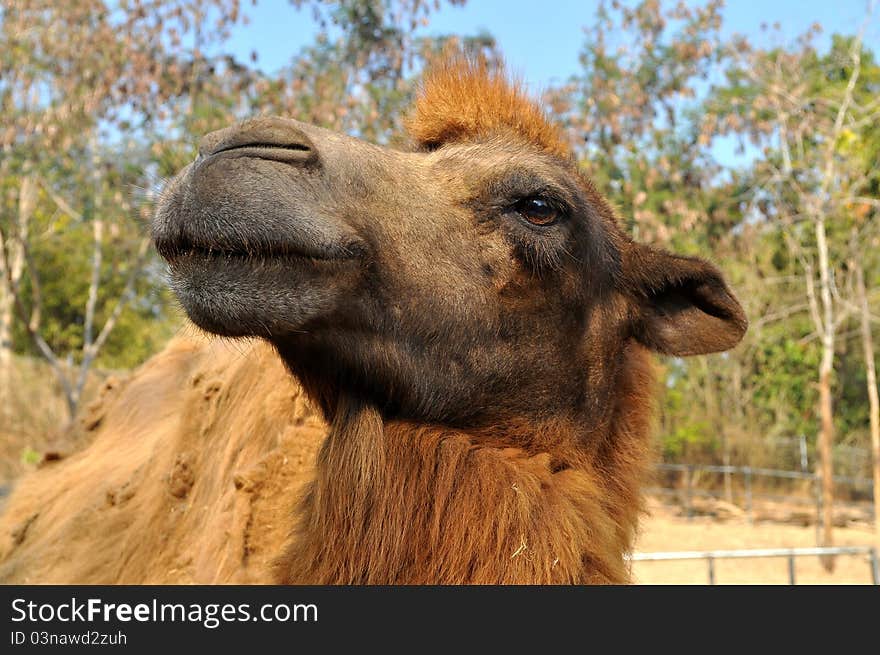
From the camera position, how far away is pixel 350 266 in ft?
8.24

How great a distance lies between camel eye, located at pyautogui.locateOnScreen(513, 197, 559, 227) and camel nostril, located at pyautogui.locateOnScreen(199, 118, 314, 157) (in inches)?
29.8

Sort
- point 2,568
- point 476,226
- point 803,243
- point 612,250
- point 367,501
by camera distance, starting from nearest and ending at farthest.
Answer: point 367,501
point 476,226
point 612,250
point 2,568
point 803,243

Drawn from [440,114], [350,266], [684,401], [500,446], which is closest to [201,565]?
[500,446]

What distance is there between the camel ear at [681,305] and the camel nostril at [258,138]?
4.73 ft

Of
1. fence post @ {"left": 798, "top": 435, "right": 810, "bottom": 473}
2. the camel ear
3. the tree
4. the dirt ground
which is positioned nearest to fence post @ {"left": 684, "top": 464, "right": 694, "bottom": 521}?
the dirt ground

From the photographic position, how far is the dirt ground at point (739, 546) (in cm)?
1524

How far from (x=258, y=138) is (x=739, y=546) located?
18.3 m

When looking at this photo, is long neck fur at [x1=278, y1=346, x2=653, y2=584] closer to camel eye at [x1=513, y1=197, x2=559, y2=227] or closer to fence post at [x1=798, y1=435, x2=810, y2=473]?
camel eye at [x1=513, y1=197, x2=559, y2=227]

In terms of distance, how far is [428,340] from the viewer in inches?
109

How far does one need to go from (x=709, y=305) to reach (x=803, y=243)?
1836 cm

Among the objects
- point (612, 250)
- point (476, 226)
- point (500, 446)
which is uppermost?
point (612, 250)

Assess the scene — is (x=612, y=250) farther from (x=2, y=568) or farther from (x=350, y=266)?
(x=2, y=568)

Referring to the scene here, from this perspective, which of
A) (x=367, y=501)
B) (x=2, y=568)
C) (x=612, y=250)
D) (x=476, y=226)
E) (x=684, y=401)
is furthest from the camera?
(x=684, y=401)

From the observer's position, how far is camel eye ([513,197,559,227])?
9.71 ft
